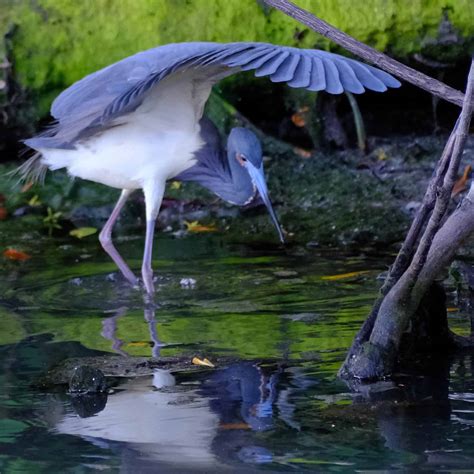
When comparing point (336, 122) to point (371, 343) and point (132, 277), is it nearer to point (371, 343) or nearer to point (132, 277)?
point (132, 277)

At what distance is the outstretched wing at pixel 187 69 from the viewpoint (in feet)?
15.2

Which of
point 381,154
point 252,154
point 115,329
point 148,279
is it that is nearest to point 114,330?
point 115,329

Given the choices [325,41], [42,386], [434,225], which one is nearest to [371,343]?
[434,225]

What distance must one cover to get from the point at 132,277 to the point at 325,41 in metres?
2.34

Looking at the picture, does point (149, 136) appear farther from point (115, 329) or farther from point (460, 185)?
point (460, 185)

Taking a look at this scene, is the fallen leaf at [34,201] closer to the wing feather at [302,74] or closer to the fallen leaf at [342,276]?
the fallen leaf at [342,276]

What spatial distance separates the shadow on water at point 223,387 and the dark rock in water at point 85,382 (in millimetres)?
45

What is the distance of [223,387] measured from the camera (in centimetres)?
412

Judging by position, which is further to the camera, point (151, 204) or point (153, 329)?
point (151, 204)

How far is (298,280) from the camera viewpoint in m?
6.01

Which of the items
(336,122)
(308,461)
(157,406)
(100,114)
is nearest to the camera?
(308,461)

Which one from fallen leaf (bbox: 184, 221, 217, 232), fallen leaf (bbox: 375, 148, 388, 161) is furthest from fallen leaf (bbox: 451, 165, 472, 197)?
fallen leaf (bbox: 184, 221, 217, 232)

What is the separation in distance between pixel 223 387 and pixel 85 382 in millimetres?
478

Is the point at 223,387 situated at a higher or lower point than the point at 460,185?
lower
